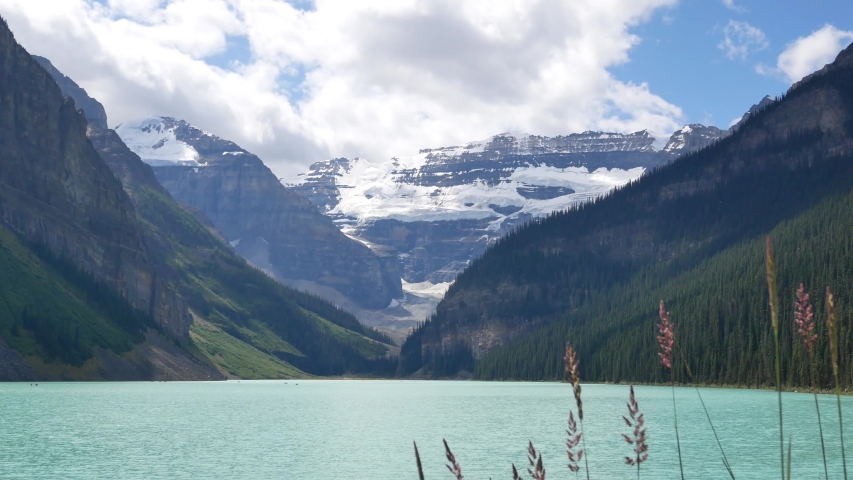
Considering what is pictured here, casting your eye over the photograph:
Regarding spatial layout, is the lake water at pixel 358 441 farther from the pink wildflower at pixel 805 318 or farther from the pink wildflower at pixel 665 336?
the pink wildflower at pixel 805 318

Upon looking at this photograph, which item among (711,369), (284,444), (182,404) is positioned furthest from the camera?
(711,369)

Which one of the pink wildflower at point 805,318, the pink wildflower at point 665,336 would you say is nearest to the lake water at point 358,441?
the pink wildflower at point 665,336

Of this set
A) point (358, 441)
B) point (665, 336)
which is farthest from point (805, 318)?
point (358, 441)

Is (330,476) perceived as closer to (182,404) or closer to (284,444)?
(284,444)

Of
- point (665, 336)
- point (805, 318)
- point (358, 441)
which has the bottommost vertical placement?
point (358, 441)

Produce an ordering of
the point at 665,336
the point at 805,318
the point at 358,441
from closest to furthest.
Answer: the point at 805,318
the point at 665,336
the point at 358,441

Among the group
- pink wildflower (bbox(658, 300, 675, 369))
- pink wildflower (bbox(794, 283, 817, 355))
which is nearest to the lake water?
pink wildflower (bbox(658, 300, 675, 369))

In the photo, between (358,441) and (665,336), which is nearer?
(665,336)

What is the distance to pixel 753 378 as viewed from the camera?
17725 centimetres

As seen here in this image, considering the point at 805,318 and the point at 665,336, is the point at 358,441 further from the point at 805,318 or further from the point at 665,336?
the point at 805,318

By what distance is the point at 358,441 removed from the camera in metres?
76.9

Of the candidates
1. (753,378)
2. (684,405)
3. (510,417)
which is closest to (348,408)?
(510,417)

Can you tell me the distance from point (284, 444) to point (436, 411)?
165 feet

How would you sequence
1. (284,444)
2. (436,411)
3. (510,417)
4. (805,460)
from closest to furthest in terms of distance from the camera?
(805,460) < (284,444) < (510,417) < (436,411)
